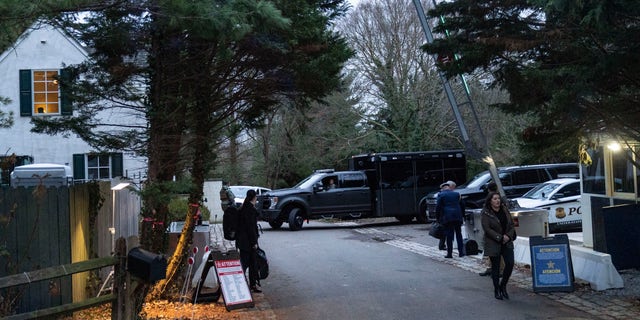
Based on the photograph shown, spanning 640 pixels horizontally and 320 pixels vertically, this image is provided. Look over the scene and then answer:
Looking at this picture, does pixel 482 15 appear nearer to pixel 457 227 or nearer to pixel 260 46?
pixel 260 46

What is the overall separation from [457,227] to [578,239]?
127 inches

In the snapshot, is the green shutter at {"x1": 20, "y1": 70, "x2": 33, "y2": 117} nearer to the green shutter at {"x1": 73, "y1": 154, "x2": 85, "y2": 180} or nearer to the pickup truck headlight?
the green shutter at {"x1": 73, "y1": 154, "x2": 85, "y2": 180}

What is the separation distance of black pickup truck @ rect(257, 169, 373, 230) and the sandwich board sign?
13268 millimetres

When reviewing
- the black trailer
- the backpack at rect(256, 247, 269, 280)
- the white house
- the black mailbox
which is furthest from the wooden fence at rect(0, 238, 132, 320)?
the black trailer

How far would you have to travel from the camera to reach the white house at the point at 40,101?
842 inches

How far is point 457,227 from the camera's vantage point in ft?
48.1

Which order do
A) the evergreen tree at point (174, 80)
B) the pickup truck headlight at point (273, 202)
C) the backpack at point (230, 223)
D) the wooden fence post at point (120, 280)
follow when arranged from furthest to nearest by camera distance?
the pickup truck headlight at point (273, 202)
the backpack at point (230, 223)
the evergreen tree at point (174, 80)
the wooden fence post at point (120, 280)

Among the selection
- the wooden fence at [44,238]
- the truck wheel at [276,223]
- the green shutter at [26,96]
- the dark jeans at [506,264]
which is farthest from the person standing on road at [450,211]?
the green shutter at [26,96]

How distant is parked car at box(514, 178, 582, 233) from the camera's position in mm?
18844

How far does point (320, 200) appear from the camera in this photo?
934 inches

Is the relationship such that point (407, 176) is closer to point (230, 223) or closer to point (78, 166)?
point (78, 166)

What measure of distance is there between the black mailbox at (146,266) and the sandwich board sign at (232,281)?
11.0 ft

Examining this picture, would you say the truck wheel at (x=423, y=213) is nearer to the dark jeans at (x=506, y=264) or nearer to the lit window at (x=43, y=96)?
the lit window at (x=43, y=96)

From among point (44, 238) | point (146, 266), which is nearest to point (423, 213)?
point (44, 238)
